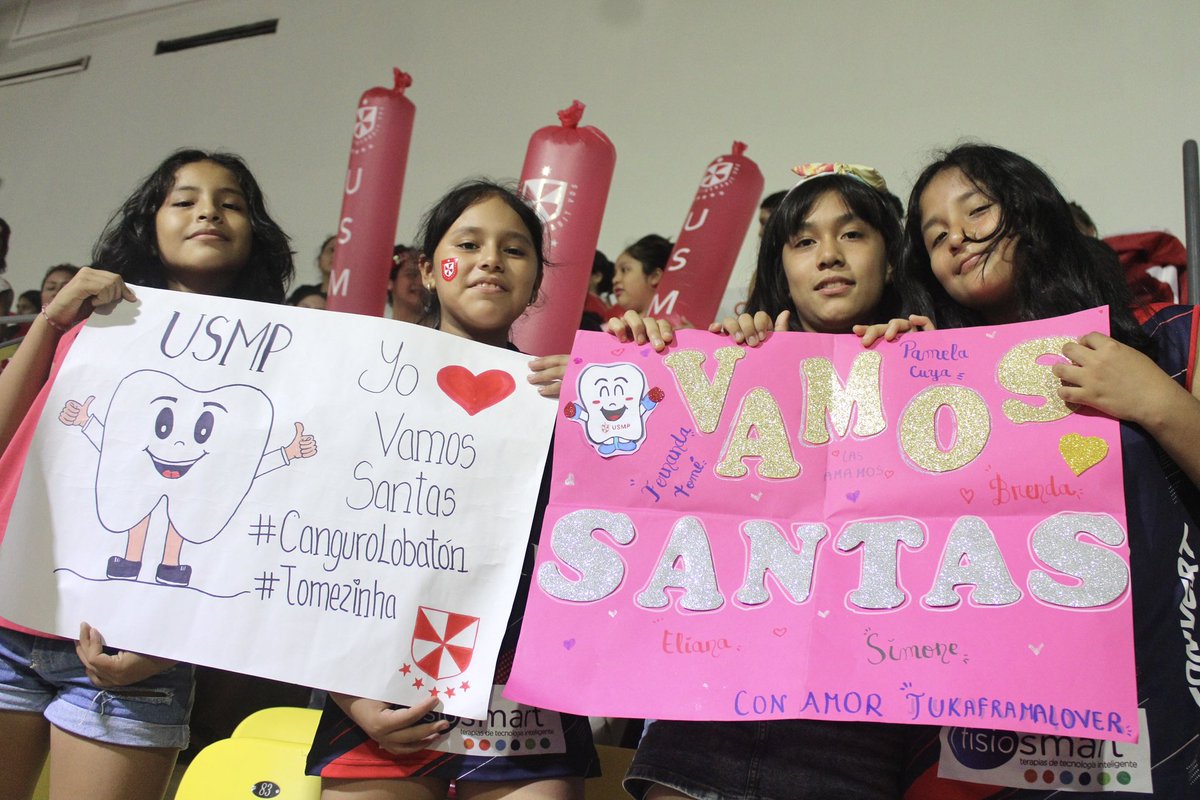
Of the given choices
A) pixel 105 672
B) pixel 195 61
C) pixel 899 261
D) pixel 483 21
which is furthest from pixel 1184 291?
pixel 195 61

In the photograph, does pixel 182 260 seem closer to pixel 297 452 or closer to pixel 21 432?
pixel 21 432

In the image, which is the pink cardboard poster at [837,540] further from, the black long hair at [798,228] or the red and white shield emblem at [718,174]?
the red and white shield emblem at [718,174]

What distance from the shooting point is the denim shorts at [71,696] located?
137cm

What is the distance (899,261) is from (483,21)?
3613mm

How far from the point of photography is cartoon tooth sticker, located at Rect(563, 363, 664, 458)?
1325mm

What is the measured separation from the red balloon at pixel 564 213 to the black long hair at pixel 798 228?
68 cm

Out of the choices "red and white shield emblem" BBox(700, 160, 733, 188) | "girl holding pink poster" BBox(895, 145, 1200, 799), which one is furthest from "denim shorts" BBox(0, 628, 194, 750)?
"red and white shield emblem" BBox(700, 160, 733, 188)

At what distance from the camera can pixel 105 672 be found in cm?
134

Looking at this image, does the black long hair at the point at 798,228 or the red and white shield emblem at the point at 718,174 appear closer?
the black long hair at the point at 798,228

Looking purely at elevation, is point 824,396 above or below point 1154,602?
above

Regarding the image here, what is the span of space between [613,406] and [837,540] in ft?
1.15

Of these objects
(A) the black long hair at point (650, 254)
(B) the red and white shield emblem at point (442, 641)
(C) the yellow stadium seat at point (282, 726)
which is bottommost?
(C) the yellow stadium seat at point (282, 726)

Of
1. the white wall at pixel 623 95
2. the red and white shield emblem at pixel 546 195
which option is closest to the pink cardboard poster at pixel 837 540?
the red and white shield emblem at pixel 546 195

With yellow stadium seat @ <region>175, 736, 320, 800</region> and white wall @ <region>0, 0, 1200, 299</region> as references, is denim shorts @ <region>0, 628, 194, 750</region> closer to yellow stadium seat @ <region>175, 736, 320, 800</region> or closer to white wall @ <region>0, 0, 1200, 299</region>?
yellow stadium seat @ <region>175, 736, 320, 800</region>
